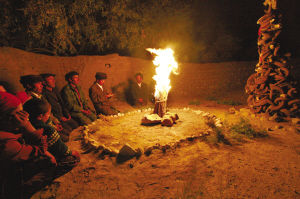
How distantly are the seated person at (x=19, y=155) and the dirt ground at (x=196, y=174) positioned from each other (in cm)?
25

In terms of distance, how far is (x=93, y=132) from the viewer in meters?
4.91

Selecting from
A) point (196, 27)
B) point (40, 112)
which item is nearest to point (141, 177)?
point (40, 112)

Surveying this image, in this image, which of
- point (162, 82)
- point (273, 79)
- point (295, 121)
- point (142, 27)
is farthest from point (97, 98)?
point (295, 121)

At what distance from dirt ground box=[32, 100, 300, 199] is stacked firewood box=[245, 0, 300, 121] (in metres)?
1.48

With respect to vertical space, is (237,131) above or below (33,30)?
below

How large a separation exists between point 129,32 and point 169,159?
25.3 ft

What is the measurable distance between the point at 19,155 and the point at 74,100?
11.6 ft

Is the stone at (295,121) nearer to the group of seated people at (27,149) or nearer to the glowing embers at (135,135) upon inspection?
the glowing embers at (135,135)

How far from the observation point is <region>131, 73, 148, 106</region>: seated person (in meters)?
8.41

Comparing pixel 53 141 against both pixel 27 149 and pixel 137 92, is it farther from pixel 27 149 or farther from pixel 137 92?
pixel 137 92

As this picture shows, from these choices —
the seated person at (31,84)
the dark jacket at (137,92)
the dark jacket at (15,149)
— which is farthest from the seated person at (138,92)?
the dark jacket at (15,149)

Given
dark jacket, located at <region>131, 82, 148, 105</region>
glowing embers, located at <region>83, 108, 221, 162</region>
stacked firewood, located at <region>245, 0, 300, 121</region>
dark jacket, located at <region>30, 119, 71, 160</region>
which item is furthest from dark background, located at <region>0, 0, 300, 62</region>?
dark jacket, located at <region>30, 119, 71, 160</region>

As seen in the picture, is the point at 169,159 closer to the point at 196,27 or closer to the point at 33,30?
the point at 33,30

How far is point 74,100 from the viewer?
584 cm
